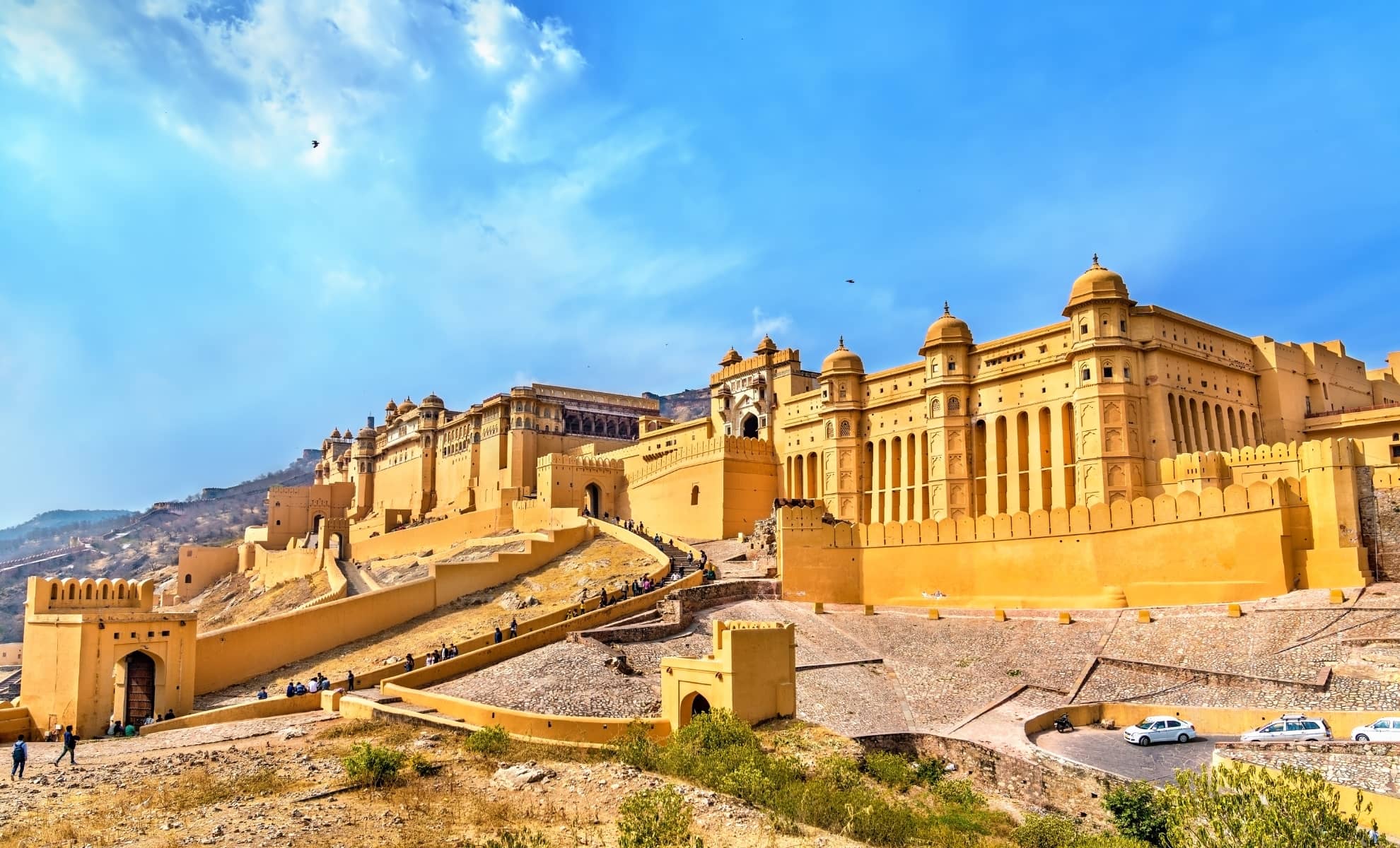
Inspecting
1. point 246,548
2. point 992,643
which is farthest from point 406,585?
point 246,548

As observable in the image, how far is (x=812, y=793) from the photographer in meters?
17.2

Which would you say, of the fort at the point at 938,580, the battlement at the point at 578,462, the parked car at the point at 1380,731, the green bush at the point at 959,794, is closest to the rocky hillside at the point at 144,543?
the battlement at the point at 578,462

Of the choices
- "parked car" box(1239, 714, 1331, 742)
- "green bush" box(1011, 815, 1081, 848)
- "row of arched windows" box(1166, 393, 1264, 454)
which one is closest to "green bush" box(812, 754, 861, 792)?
"green bush" box(1011, 815, 1081, 848)

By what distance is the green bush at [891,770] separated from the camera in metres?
19.5

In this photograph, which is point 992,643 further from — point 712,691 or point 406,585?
point 406,585

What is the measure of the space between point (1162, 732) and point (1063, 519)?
11600 millimetres

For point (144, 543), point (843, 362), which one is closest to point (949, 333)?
point (843, 362)

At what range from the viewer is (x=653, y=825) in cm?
1375

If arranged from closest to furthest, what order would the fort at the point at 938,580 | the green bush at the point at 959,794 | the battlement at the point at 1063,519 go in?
the green bush at the point at 959,794, the fort at the point at 938,580, the battlement at the point at 1063,519

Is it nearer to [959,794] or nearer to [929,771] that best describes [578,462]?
[929,771]

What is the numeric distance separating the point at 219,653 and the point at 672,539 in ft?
72.0

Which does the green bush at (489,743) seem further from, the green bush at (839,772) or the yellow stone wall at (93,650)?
the yellow stone wall at (93,650)

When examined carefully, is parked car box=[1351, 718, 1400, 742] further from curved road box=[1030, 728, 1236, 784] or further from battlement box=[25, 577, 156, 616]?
battlement box=[25, 577, 156, 616]

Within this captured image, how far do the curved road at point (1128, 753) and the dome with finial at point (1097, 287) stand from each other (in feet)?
57.4
